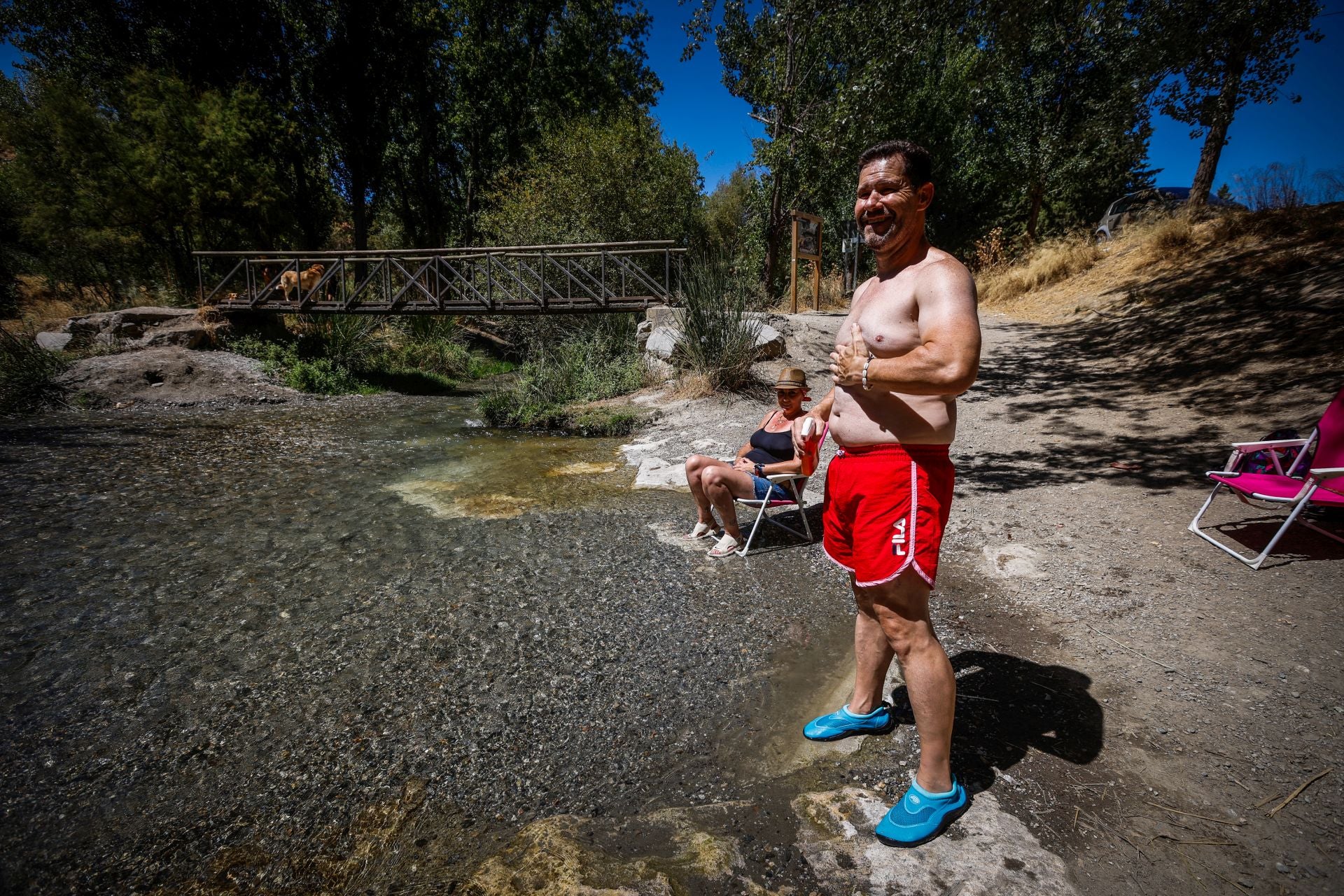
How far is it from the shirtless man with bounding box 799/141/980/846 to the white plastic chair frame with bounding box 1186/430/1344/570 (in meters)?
2.63

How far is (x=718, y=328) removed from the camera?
336 inches

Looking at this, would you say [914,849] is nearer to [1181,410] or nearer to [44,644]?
[44,644]

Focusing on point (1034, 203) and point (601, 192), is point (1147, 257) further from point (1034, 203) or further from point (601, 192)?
point (601, 192)

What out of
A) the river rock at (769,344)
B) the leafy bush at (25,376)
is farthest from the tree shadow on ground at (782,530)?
the leafy bush at (25,376)

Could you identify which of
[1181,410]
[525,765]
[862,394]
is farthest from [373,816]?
[1181,410]

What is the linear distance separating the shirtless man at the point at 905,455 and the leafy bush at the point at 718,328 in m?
6.71

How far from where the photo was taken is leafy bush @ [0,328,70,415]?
8836 millimetres

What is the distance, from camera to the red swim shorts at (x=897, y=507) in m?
1.57

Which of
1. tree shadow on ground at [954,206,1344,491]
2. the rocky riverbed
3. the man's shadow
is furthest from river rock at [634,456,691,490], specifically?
the man's shadow

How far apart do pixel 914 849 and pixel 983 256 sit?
62.2 ft

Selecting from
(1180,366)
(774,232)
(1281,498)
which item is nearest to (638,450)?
(1281,498)

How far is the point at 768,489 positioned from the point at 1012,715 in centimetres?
193

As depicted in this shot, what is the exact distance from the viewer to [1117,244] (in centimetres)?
1164

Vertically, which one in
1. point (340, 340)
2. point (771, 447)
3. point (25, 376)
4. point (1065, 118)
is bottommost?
point (771, 447)
